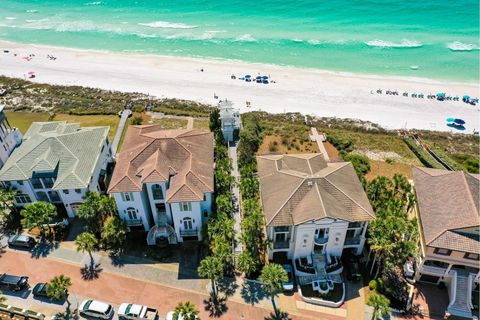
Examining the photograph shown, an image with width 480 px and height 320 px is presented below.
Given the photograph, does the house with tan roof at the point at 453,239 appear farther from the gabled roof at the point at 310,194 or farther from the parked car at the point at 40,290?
the parked car at the point at 40,290

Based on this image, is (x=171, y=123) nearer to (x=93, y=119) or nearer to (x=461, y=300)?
(x=93, y=119)

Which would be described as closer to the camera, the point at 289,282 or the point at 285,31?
the point at 289,282

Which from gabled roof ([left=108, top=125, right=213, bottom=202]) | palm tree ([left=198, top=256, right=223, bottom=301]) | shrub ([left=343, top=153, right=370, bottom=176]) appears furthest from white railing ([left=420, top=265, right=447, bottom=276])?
gabled roof ([left=108, top=125, right=213, bottom=202])

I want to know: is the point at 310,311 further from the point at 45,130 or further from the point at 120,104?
the point at 120,104

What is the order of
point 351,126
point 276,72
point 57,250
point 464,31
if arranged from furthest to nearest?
point 464,31 < point 276,72 < point 351,126 < point 57,250

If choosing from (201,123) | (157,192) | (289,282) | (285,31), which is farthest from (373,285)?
(285,31)

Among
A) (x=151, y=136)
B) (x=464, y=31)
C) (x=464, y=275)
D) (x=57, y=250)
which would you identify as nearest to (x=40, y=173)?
(x=57, y=250)
